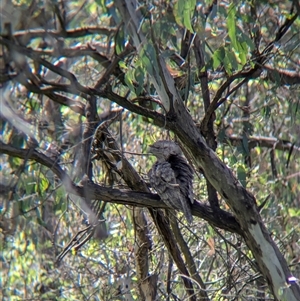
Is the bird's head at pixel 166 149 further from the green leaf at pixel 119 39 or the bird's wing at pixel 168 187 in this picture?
the green leaf at pixel 119 39

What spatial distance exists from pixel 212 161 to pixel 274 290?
39.1 inches

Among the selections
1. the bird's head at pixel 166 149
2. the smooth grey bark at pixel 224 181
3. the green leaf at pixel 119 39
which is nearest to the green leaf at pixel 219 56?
the smooth grey bark at pixel 224 181

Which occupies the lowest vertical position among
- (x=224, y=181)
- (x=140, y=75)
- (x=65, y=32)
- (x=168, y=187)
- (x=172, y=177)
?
(x=224, y=181)

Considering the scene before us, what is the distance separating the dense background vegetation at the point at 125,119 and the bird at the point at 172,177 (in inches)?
4.1

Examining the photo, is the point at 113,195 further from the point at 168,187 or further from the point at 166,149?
the point at 166,149

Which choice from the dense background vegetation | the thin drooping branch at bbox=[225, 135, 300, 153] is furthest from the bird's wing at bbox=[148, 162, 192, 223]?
the thin drooping branch at bbox=[225, 135, 300, 153]

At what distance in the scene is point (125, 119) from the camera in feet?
24.1

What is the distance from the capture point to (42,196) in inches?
207

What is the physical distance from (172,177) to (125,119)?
84.7 inches

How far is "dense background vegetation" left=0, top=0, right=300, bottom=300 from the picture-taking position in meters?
4.32

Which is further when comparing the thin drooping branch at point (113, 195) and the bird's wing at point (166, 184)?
the bird's wing at point (166, 184)

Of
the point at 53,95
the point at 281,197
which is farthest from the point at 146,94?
the point at 281,197

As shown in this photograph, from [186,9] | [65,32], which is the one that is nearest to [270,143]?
[186,9]

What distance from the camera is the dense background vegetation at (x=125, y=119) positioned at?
14.2 ft
